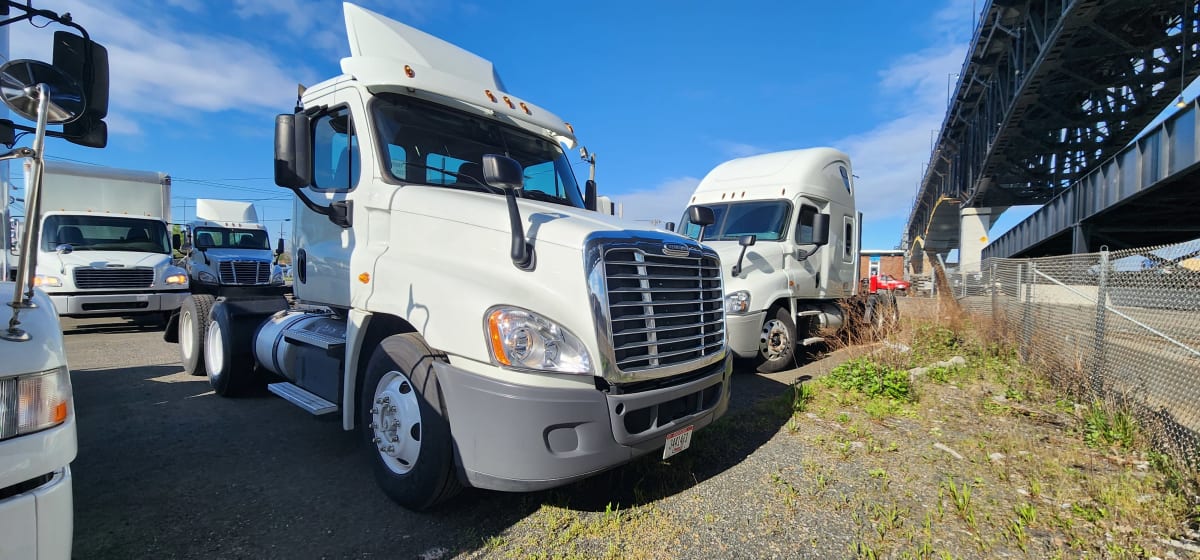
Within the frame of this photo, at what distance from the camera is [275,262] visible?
14570 millimetres

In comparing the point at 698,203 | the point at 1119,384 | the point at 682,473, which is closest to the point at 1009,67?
the point at 698,203

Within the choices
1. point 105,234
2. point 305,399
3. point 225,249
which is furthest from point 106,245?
point 305,399

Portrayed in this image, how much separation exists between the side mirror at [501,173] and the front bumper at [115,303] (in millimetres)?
9449

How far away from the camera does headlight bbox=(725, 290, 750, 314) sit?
688 cm

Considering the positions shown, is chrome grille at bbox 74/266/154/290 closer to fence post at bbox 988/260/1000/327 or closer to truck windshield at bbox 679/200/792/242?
truck windshield at bbox 679/200/792/242

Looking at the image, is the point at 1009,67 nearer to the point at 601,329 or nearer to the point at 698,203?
the point at 698,203

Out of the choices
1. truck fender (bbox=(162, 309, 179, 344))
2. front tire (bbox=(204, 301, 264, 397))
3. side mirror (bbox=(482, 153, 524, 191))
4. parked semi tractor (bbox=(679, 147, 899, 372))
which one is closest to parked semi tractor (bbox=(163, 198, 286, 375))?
truck fender (bbox=(162, 309, 179, 344))

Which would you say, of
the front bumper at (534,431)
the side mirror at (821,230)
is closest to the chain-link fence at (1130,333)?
the side mirror at (821,230)

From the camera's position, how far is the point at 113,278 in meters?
10.4

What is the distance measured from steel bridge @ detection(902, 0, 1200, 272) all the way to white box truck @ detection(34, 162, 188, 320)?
22.9m

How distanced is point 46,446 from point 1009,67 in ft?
92.3

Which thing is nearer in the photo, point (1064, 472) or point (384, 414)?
point (384, 414)

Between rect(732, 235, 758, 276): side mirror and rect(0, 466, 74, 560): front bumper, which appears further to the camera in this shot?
rect(732, 235, 758, 276): side mirror

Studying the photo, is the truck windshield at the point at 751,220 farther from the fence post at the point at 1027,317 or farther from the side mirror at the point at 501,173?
the side mirror at the point at 501,173
